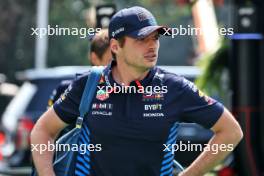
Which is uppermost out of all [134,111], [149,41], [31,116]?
[149,41]

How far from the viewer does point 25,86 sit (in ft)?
37.9

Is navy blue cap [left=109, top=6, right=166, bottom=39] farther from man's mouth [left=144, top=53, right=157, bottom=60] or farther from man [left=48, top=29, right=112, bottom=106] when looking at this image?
man [left=48, top=29, right=112, bottom=106]

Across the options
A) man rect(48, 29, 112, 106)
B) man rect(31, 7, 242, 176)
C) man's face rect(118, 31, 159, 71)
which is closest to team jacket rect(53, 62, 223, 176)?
man rect(31, 7, 242, 176)

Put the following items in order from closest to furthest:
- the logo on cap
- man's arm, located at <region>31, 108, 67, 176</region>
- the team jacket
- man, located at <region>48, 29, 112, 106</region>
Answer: the team jacket < the logo on cap < man's arm, located at <region>31, 108, 67, 176</region> < man, located at <region>48, 29, 112, 106</region>

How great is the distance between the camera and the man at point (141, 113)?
195 inches

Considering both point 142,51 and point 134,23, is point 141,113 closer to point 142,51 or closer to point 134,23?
point 142,51

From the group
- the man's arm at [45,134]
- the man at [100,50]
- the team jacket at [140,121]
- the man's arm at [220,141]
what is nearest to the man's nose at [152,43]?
the team jacket at [140,121]

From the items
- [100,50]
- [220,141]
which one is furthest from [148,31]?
[100,50]

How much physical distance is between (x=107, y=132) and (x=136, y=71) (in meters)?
0.35

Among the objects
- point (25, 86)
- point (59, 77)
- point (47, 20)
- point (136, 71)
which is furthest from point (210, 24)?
point (47, 20)

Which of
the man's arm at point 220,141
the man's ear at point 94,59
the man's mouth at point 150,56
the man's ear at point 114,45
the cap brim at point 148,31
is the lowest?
the man's arm at point 220,141

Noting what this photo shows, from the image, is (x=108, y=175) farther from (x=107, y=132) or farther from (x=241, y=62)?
(x=241, y=62)

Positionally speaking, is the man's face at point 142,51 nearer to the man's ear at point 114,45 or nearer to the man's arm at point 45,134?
the man's ear at point 114,45

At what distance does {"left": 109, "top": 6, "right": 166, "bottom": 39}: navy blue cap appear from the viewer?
4996 mm
